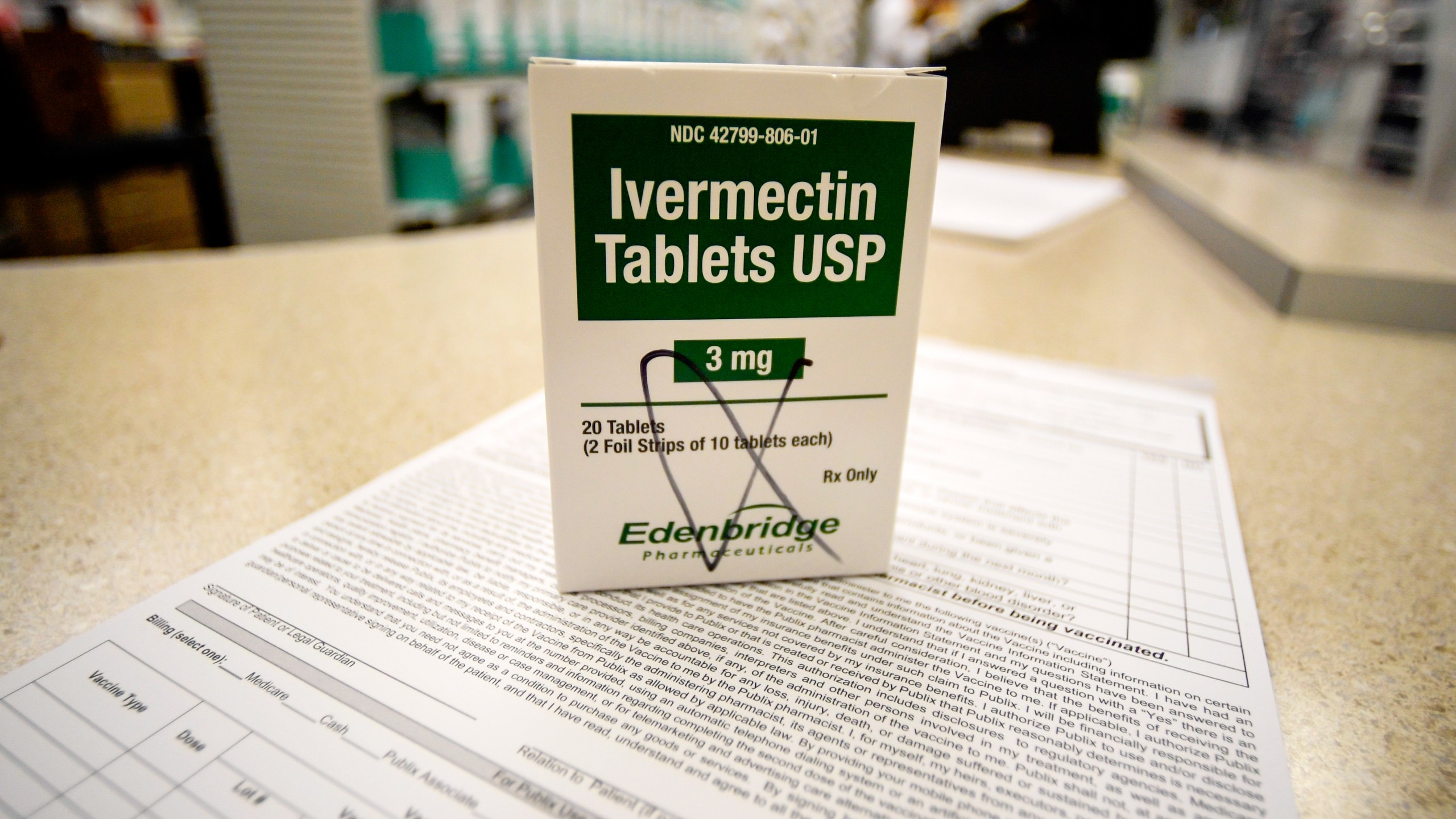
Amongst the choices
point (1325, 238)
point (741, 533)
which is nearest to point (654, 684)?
point (741, 533)

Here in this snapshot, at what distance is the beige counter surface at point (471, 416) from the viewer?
0.98 feet

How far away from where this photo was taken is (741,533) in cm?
32

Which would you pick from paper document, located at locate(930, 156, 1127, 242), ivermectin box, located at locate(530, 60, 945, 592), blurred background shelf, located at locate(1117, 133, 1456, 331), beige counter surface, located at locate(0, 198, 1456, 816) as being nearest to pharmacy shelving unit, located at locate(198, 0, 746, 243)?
beige counter surface, located at locate(0, 198, 1456, 816)

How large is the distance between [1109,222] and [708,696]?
1.19m

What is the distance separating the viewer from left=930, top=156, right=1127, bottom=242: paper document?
100cm

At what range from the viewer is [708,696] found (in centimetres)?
27

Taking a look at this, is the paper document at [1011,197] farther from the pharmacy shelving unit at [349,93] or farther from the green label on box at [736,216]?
the pharmacy shelving unit at [349,93]

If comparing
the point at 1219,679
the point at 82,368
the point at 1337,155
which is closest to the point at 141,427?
the point at 82,368

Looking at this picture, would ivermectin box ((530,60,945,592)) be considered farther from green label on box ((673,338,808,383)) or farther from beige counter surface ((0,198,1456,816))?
beige counter surface ((0,198,1456,816))

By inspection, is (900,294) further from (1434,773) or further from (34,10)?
(34,10)

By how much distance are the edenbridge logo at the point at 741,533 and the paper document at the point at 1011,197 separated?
0.69 meters

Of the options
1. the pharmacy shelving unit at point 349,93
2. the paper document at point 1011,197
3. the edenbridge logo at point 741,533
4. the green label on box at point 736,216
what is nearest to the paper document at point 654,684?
the edenbridge logo at point 741,533

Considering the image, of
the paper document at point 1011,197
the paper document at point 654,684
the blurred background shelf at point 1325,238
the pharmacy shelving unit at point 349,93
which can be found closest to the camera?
the paper document at point 654,684

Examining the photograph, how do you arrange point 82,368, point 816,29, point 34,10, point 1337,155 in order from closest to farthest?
point 82,368, point 1337,155, point 816,29, point 34,10
